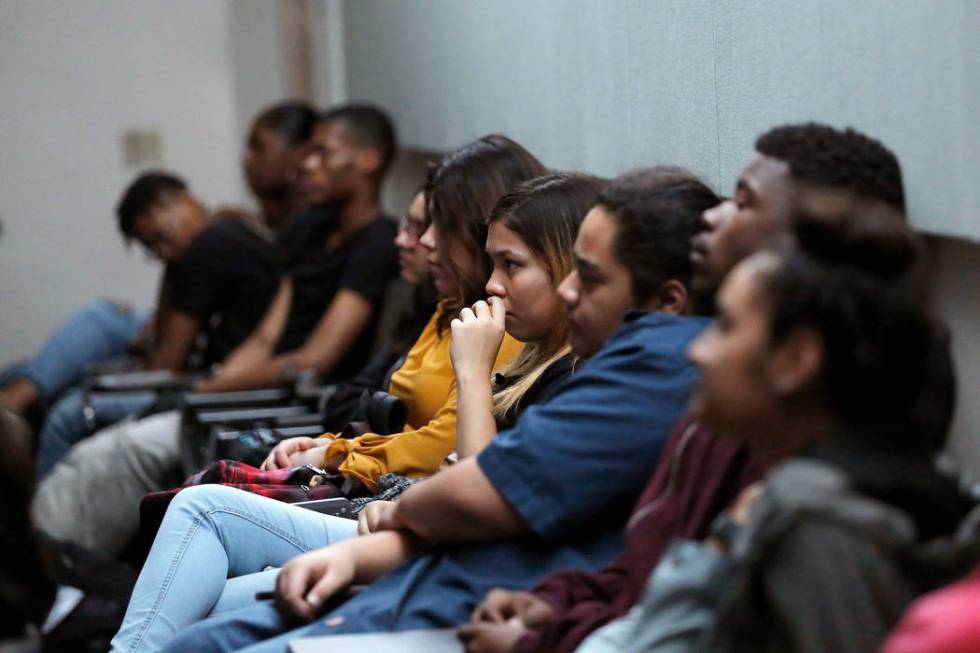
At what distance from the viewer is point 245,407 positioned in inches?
161

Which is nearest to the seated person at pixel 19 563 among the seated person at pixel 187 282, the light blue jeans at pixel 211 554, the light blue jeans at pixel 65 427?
the light blue jeans at pixel 211 554

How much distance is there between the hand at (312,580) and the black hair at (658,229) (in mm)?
581

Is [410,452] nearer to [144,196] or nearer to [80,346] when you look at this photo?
[144,196]

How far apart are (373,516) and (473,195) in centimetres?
77

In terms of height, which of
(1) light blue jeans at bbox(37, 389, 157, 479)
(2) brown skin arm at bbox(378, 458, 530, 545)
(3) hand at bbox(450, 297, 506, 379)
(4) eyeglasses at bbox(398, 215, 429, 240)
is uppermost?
(4) eyeglasses at bbox(398, 215, 429, 240)

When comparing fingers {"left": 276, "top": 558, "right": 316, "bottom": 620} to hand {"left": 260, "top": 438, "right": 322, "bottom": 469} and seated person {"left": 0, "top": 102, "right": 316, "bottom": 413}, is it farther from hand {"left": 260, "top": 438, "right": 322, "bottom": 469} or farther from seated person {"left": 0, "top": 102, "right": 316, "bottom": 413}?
seated person {"left": 0, "top": 102, "right": 316, "bottom": 413}

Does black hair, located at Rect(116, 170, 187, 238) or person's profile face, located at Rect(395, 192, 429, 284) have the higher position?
person's profile face, located at Rect(395, 192, 429, 284)

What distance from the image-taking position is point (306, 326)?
449 cm

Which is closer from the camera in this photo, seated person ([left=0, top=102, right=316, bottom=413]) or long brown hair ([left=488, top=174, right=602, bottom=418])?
long brown hair ([left=488, top=174, right=602, bottom=418])

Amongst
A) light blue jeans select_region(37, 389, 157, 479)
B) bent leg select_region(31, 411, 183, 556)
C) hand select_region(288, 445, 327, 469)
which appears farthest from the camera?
light blue jeans select_region(37, 389, 157, 479)

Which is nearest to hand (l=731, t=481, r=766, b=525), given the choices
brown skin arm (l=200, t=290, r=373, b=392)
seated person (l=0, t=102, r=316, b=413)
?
brown skin arm (l=200, t=290, r=373, b=392)

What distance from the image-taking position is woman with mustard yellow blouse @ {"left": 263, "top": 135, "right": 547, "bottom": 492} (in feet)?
8.59

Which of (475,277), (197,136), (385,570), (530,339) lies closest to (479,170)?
(475,277)

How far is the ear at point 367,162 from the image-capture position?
4371mm
